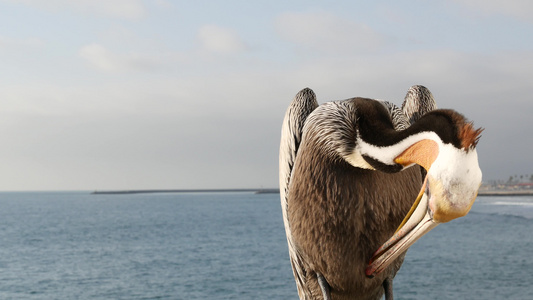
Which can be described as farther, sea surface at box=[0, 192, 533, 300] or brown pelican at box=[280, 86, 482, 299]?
sea surface at box=[0, 192, 533, 300]

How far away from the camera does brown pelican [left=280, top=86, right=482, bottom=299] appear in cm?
A: 341

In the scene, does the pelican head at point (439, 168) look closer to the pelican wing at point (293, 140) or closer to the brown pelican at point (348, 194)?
the brown pelican at point (348, 194)

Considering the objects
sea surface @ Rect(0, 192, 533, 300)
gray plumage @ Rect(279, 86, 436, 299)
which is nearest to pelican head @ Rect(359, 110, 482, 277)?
gray plumage @ Rect(279, 86, 436, 299)

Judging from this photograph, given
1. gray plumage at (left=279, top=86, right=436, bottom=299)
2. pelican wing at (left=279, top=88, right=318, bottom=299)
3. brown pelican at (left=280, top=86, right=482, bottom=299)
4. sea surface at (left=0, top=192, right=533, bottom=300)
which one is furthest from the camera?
sea surface at (left=0, top=192, right=533, bottom=300)

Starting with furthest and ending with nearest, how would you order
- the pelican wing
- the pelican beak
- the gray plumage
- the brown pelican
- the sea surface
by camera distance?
the sea surface → the pelican wing → the gray plumage → the brown pelican → the pelican beak

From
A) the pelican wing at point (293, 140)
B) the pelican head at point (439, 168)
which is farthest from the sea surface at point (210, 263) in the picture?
the pelican head at point (439, 168)

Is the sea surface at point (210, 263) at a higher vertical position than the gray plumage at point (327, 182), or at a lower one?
lower

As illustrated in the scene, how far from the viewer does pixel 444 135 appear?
280 cm

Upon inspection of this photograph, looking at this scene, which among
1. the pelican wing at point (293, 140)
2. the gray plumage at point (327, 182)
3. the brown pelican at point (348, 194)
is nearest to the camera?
the brown pelican at point (348, 194)

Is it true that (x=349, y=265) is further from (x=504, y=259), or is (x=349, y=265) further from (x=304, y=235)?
(x=504, y=259)

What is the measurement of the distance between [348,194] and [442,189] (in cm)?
122

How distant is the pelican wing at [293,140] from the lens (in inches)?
179

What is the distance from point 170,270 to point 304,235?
5678 cm

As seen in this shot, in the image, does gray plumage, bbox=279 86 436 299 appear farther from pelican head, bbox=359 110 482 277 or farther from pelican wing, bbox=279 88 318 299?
pelican head, bbox=359 110 482 277
